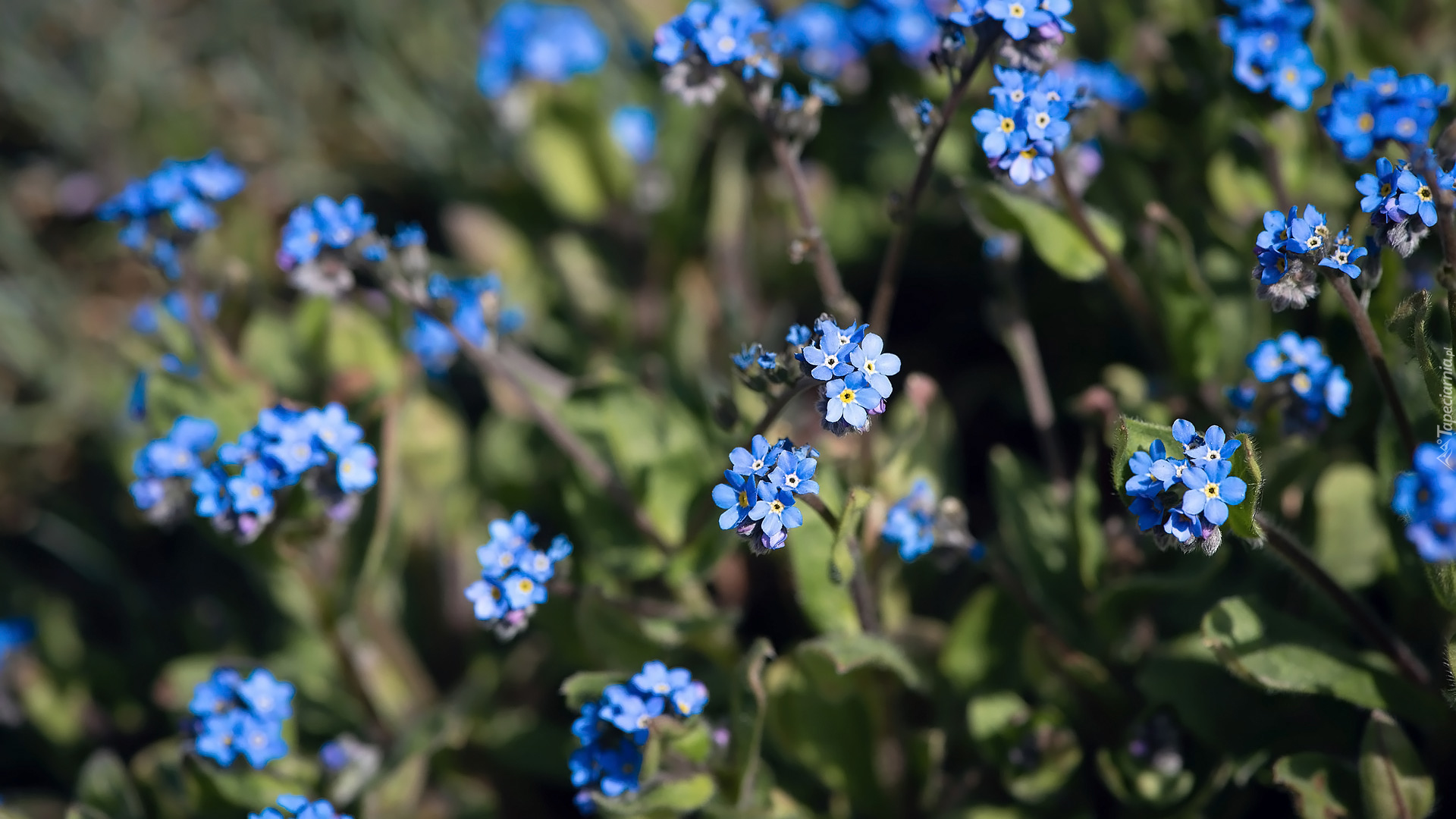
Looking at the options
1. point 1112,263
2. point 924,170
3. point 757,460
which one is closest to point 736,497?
point 757,460

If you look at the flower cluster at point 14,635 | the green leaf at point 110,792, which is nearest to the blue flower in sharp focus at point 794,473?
the green leaf at point 110,792

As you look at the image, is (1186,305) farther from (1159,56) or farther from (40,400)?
(40,400)

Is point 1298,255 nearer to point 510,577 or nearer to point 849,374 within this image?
point 849,374

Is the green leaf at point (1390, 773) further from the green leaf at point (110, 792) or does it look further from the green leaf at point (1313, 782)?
the green leaf at point (110, 792)

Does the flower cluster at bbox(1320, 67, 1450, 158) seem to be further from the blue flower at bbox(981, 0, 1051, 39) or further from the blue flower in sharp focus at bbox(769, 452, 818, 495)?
the blue flower in sharp focus at bbox(769, 452, 818, 495)

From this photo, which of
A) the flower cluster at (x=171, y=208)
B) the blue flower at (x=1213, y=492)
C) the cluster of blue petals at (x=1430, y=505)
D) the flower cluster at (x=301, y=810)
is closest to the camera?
the cluster of blue petals at (x=1430, y=505)

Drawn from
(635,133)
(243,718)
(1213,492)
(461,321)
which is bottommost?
(1213,492)
